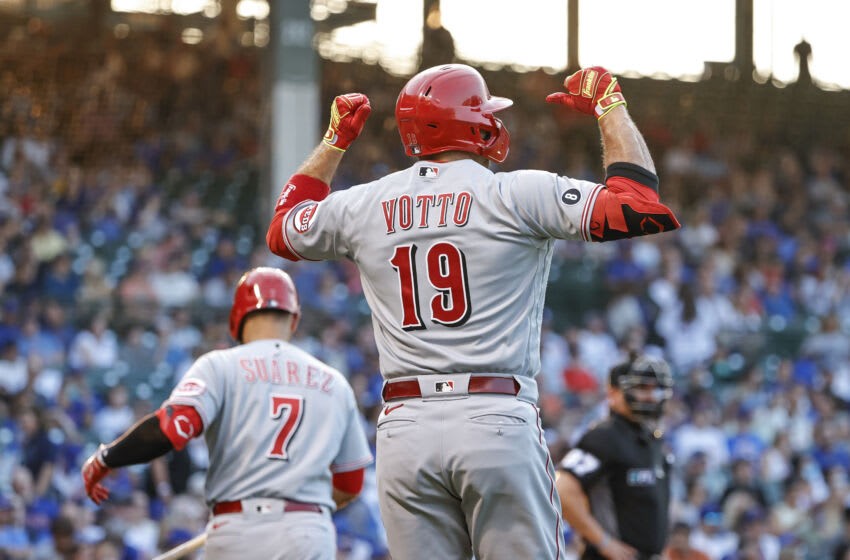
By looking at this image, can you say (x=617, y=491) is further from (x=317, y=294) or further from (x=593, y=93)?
(x=317, y=294)

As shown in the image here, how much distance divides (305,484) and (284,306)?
32.3 inches

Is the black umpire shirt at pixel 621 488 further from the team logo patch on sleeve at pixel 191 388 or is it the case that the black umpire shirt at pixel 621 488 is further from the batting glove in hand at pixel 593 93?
the batting glove in hand at pixel 593 93

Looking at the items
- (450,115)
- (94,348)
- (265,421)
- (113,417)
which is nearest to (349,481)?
(265,421)

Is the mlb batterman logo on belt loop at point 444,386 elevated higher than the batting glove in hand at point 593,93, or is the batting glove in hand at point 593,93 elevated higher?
the batting glove in hand at point 593,93

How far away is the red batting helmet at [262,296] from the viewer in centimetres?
580

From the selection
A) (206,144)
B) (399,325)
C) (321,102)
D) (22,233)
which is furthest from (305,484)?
(321,102)

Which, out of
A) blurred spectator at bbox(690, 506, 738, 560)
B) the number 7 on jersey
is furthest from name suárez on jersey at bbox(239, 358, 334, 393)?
blurred spectator at bbox(690, 506, 738, 560)

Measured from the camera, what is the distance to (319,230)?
412 centimetres

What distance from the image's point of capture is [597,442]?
22.3ft

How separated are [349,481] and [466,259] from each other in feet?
7.46

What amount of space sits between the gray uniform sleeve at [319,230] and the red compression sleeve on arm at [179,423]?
1.28m

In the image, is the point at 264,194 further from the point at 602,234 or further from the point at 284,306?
the point at 602,234

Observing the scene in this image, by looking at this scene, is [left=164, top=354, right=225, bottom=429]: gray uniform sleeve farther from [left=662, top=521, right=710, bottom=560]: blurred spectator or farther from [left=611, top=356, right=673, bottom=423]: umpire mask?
[left=662, top=521, right=710, bottom=560]: blurred spectator

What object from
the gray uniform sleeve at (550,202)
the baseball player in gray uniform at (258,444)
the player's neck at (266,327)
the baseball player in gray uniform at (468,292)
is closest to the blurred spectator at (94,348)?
the player's neck at (266,327)
